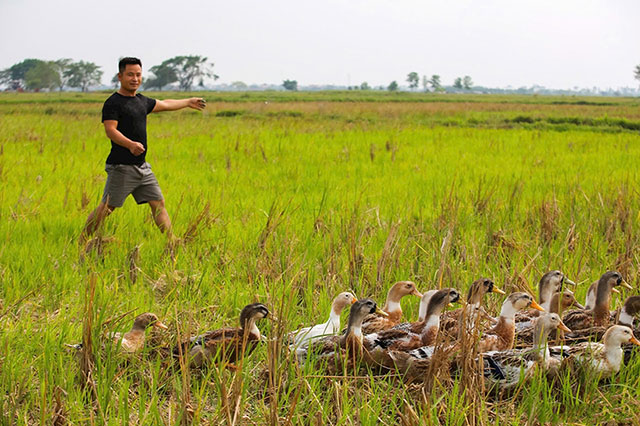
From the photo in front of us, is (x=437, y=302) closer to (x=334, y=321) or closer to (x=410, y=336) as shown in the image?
(x=410, y=336)

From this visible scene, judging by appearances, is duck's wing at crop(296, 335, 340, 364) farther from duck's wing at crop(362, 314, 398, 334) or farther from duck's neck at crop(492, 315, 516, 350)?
duck's neck at crop(492, 315, 516, 350)

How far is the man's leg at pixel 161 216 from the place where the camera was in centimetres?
587

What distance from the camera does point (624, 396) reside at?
3.06 metres

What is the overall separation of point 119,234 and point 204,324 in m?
2.55

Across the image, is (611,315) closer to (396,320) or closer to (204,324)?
(396,320)

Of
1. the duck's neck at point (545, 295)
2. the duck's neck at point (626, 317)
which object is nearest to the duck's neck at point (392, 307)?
the duck's neck at point (545, 295)

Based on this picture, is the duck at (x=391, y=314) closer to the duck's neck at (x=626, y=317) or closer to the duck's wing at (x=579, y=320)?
the duck's wing at (x=579, y=320)

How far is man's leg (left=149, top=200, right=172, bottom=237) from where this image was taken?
587cm

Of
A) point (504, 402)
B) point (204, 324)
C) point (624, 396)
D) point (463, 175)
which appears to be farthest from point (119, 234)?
point (463, 175)

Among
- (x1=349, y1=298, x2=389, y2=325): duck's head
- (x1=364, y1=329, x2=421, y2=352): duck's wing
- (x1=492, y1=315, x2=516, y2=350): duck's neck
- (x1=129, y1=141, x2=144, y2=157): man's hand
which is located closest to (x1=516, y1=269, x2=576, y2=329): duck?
(x1=492, y1=315, x2=516, y2=350): duck's neck

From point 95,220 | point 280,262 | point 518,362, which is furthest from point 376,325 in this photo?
point 95,220

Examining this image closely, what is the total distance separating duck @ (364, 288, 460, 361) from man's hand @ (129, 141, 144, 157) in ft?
10.4

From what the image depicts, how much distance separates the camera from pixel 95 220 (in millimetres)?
5660

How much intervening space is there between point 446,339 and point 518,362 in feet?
1.64
